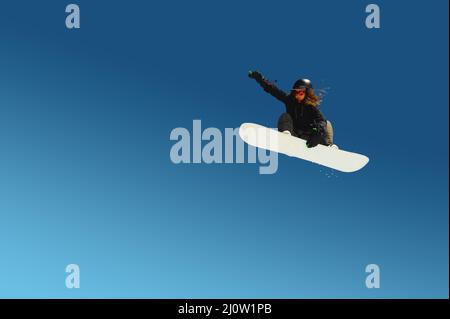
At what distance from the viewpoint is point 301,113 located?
533 inches

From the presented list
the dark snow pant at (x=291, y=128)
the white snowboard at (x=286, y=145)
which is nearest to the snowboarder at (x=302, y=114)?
the dark snow pant at (x=291, y=128)

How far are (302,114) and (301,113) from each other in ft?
0.11

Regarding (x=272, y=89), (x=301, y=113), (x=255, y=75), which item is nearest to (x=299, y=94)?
(x=301, y=113)

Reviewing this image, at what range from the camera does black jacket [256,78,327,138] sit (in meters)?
13.4

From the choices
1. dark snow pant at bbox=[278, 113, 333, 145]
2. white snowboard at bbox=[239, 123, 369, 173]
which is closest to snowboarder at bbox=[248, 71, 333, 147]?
dark snow pant at bbox=[278, 113, 333, 145]

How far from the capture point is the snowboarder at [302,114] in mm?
13383

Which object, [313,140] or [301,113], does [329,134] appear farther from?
[301,113]

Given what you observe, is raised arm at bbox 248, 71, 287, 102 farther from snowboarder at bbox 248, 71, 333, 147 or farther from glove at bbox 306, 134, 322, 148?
glove at bbox 306, 134, 322, 148

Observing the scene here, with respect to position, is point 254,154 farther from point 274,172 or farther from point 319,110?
point 319,110

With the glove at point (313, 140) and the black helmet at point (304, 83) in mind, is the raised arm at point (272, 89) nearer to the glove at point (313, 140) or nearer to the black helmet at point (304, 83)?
the black helmet at point (304, 83)

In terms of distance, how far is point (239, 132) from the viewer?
13.8 meters

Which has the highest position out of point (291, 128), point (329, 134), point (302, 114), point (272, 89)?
point (272, 89)
